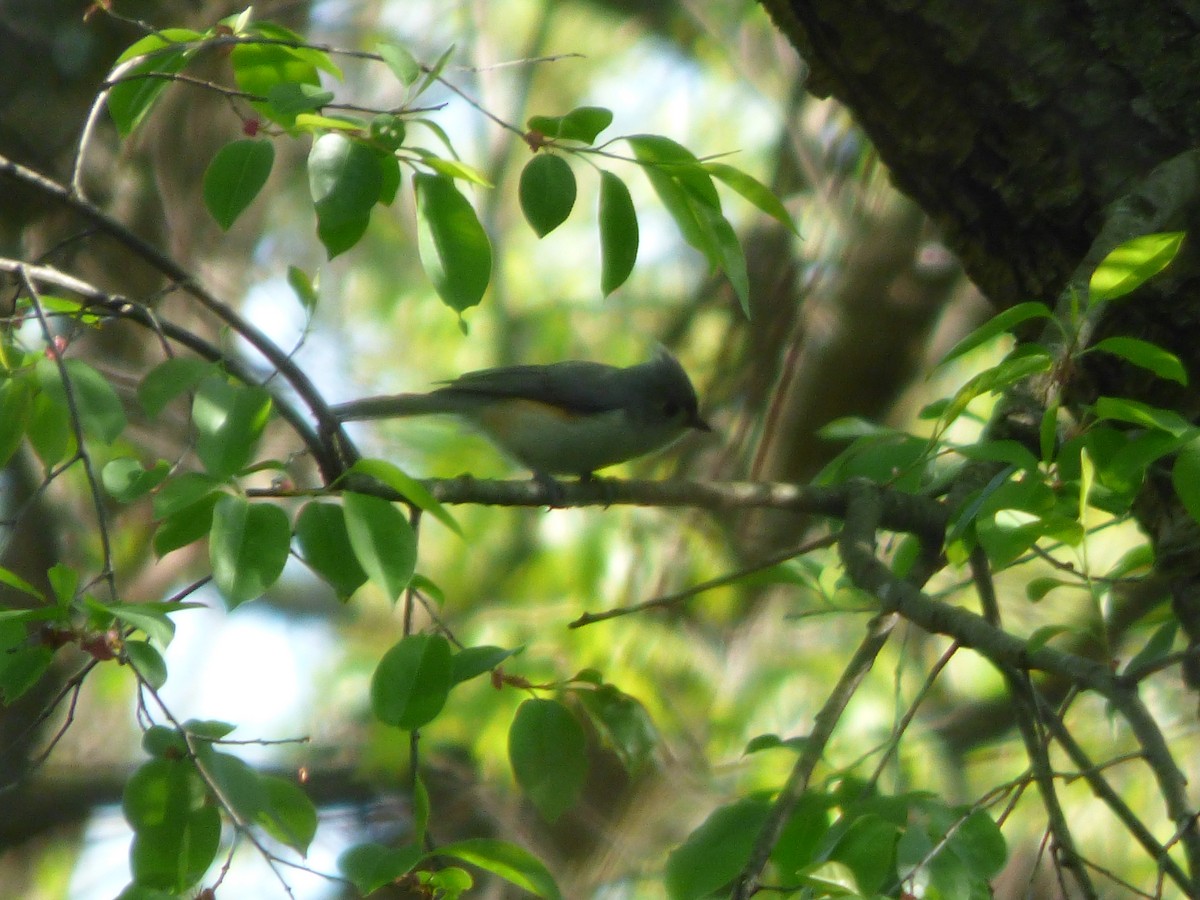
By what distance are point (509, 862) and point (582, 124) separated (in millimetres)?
1100

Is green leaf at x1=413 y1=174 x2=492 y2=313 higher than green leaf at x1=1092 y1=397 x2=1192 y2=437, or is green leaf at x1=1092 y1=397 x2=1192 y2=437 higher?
green leaf at x1=413 y1=174 x2=492 y2=313

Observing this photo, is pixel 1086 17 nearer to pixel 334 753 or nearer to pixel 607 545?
pixel 607 545

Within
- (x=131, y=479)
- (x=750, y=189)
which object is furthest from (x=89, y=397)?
(x=750, y=189)

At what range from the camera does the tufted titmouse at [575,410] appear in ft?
14.3

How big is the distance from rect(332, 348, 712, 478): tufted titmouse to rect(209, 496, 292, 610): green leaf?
2.52 meters

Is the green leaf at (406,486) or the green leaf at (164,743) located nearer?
the green leaf at (406,486)

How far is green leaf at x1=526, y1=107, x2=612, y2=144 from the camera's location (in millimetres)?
1861

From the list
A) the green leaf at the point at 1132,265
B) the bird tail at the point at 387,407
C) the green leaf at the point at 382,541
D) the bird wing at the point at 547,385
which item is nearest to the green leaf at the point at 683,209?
the green leaf at the point at 1132,265

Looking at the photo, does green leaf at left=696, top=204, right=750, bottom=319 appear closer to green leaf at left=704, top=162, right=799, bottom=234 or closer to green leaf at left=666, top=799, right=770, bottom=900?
green leaf at left=704, top=162, right=799, bottom=234

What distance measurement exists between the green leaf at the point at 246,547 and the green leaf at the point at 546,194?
0.64 m

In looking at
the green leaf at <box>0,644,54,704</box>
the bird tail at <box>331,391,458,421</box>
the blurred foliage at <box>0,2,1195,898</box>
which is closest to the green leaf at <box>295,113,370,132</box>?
the blurred foliage at <box>0,2,1195,898</box>

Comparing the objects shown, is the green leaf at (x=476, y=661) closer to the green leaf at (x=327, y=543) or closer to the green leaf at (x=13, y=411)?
the green leaf at (x=327, y=543)

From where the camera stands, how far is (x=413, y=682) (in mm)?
1696

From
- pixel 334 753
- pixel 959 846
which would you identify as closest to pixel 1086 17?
pixel 959 846
